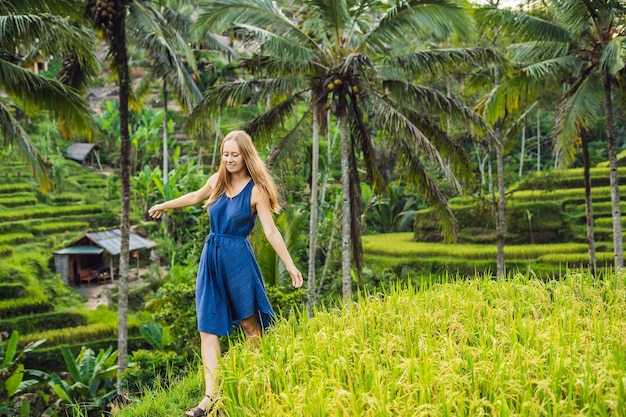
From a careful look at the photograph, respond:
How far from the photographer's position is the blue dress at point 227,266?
13.1ft

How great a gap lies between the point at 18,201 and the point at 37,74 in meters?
16.5

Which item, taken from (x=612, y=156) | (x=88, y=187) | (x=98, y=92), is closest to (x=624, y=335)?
(x=612, y=156)

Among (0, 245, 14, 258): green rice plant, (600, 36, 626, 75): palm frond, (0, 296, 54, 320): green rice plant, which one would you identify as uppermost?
(600, 36, 626, 75): palm frond

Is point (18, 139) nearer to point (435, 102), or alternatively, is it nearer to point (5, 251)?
point (435, 102)

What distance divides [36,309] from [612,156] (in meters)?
12.8

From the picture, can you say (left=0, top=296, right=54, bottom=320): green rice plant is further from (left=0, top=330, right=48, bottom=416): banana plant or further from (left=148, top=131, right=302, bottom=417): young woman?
(left=148, top=131, right=302, bottom=417): young woman

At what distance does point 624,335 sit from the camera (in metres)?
3.52

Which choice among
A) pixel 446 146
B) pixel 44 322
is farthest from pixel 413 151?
pixel 44 322

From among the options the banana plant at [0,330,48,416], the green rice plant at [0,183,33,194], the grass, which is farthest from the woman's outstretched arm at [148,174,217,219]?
the green rice plant at [0,183,33,194]

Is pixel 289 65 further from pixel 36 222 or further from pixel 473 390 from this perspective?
A: pixel 36 222

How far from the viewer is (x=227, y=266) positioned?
4035mm

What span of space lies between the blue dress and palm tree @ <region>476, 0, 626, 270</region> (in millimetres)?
7731

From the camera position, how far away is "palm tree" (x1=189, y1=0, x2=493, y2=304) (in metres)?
9.42

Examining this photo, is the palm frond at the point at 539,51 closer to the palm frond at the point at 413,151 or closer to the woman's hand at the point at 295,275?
the palm frond at the point at 413,151
